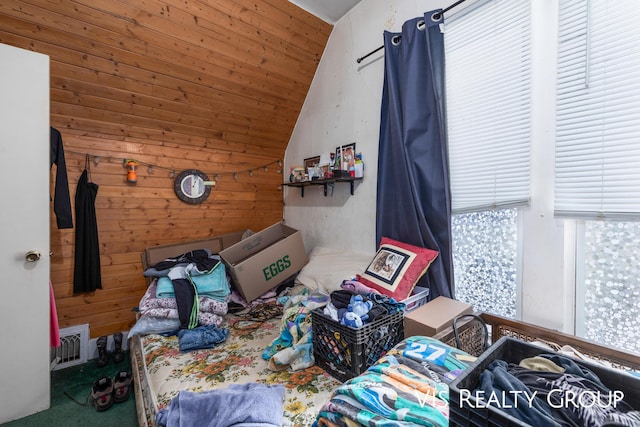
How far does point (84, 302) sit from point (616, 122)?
356 cm

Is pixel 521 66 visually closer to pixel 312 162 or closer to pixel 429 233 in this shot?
pixel 429 233

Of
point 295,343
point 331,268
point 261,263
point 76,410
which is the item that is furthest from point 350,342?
point 76,410

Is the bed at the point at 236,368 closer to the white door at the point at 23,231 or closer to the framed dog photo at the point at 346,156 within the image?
the white door at the point at 23,231

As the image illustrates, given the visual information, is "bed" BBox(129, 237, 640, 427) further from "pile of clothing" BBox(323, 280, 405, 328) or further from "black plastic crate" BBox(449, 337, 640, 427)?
"pile of clothing" BBox(323, 280, 405, 328)

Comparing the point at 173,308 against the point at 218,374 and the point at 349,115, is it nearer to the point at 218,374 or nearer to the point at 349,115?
the point at 218,374

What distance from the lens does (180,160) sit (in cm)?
267

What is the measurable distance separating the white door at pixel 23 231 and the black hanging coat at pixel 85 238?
0.61 m

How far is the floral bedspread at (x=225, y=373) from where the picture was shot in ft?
3.65

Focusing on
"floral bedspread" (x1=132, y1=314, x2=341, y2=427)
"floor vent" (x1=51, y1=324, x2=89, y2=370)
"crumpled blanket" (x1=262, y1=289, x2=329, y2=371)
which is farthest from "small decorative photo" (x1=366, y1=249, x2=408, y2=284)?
"floor vent" (x1=51, y1=324, x2=89, y2=370)

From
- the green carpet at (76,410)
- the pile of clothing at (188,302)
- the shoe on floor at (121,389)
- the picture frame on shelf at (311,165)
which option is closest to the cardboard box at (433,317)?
the pile of clothing at (188,302)

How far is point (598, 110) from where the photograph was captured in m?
1.14

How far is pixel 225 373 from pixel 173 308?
0.74 meters

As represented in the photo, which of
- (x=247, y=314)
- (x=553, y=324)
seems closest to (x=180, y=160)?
(x=247, y=314)

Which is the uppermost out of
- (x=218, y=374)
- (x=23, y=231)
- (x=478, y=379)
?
(x=23, y=231)
